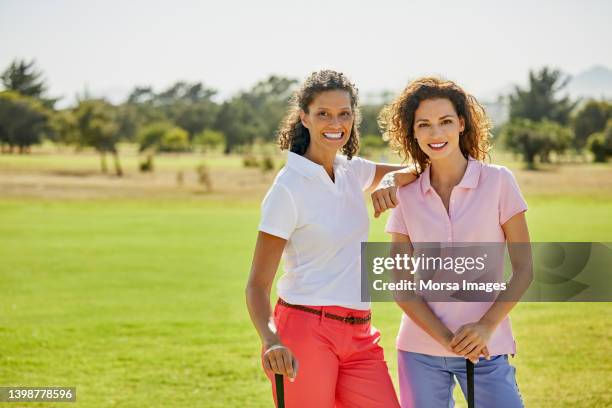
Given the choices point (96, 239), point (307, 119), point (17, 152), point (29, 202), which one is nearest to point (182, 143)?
point (17, 152)

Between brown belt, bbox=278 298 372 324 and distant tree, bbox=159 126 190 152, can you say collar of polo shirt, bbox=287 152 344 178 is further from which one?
distant tree, bbox=159 126 190 152

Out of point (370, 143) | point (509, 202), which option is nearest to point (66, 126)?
point (370, 143)

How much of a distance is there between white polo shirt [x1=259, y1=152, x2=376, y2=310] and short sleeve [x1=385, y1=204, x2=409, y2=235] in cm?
13

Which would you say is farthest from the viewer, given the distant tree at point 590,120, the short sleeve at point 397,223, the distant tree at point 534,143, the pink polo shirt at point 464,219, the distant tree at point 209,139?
the distant tree at point 209,139

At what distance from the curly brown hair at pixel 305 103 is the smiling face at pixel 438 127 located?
40 cm

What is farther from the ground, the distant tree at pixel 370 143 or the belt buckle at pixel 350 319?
the distant tree at pixel 370 143

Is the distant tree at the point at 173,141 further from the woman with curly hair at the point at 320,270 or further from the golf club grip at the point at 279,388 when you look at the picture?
the golf club grip at the point at 279,388

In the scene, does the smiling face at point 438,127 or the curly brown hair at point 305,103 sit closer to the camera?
the smiling face at point 438,127

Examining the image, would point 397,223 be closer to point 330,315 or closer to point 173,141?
point 330,315

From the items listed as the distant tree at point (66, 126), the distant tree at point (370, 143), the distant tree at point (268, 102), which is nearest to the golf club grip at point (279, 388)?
the distant tree at point (370, 143)

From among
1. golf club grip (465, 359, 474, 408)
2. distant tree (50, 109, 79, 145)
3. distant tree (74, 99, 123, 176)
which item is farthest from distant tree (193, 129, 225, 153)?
golf club grip (465, 359, 474, 408)

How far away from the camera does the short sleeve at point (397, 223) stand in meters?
3.38

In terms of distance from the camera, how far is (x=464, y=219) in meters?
3.20

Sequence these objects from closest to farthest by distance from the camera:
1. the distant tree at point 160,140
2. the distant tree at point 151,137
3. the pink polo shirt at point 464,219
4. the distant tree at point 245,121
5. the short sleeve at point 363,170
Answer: the pink polo shirt at point 464,219, the short sleeve at point 363,170, the distant tree at point 160,140, the distant tree at point 151,137, the distant tree at point 245,121
